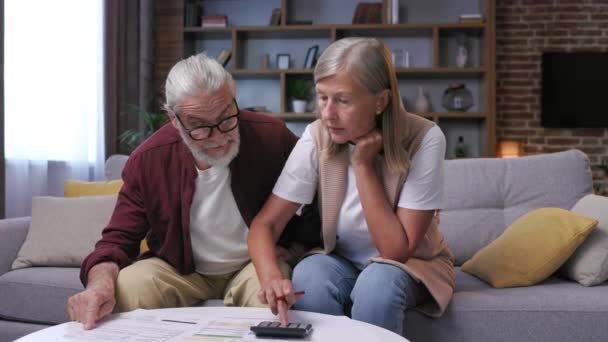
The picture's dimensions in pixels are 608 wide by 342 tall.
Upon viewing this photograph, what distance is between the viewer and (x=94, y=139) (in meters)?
4.68

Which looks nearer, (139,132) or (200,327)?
(200,327)

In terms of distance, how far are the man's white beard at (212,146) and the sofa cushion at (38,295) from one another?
806 millimetres

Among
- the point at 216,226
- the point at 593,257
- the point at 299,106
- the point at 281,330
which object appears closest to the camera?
the point at 281,330

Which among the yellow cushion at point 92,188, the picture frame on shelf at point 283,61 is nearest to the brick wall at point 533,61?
the picture frame on shelf at point 283,61

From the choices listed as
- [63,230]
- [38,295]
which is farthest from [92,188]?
[38,295]

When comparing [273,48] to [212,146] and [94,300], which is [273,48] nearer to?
[212,146]

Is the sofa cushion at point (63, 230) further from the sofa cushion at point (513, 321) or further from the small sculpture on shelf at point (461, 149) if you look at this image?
the small sculpture on shelf at point (461, 149)

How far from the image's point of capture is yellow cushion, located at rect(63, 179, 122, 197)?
2.87m

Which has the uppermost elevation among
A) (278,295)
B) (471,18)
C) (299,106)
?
(471,18)

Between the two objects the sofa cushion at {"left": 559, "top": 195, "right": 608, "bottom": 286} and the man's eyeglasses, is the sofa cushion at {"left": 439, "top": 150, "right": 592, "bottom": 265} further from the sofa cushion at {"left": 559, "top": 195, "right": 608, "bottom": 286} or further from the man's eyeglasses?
the man's eyeglasses

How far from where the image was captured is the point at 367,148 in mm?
1733

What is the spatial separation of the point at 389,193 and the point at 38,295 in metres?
1.30

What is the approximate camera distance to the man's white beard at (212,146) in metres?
1.75

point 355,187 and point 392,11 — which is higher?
point 392,11
